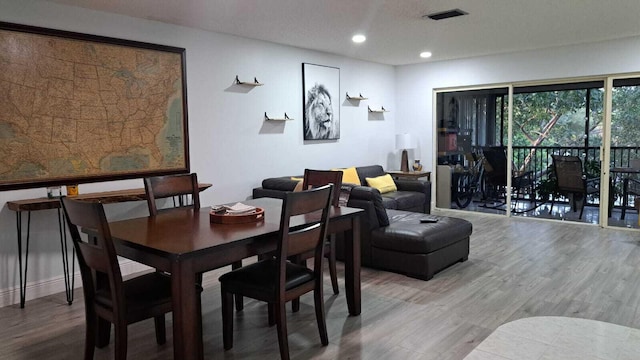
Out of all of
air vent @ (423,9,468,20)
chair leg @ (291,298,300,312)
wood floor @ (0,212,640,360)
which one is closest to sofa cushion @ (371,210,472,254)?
wood floor @ (0,212,640,360)

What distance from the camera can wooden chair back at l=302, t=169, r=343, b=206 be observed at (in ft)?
11.7

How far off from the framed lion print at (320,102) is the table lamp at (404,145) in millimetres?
1299

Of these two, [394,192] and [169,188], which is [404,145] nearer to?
[394,192]

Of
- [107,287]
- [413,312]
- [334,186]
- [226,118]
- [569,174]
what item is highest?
[226,118]

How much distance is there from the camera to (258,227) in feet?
8.44

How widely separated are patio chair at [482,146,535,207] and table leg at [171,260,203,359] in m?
5.83

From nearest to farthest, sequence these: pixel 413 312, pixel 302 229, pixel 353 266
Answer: pixel 302 229, pixel 353 266, pixel 413 312

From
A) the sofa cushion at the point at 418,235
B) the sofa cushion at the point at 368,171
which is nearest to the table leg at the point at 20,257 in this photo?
the sofa cushion at the point at 418,235

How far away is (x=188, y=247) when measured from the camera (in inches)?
84.3

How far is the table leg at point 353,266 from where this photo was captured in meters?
3.16

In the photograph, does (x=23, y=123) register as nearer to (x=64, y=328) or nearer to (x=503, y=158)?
(x=64, y=328)

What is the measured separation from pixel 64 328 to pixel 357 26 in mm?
3681

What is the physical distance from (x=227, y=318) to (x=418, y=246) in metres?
1.87

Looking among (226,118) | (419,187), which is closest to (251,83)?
(226,118)
